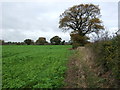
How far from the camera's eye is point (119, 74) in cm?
331

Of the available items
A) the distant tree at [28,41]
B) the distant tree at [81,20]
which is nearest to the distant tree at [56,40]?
the distant tree at [28,41]

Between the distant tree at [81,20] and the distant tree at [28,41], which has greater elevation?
the distant tree at [81,20]

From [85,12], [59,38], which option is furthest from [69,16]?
[59,38]

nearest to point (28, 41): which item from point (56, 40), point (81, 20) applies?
point (56, 40)

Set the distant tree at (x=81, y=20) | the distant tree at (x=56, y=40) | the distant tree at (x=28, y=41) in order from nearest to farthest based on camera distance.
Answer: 1. the distant tree at (x=81, y=20)
2. the distant tree at (x=56, y=40)
3. the distant tree at (x=28, y=41)

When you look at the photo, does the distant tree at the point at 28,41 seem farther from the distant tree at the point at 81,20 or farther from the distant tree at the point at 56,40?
the distant tree at the point at 81,20

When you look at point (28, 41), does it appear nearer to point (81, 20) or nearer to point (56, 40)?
point (56, 40)

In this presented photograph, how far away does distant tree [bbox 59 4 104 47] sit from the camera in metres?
30.8

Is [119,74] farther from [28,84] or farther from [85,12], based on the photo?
[85,12]

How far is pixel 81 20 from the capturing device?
1252 inches

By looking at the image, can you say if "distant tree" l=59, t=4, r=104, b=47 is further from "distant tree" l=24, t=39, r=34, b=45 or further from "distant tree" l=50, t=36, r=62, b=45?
"distant tree" l=24, t=39, r=34, b=45

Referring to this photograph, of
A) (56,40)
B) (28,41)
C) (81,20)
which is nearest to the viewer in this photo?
(81,20)

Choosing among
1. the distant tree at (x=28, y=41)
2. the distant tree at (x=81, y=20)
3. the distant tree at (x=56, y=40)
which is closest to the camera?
the distant tree at (x=81, y=20)

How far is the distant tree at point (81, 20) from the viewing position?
30.8 metres
